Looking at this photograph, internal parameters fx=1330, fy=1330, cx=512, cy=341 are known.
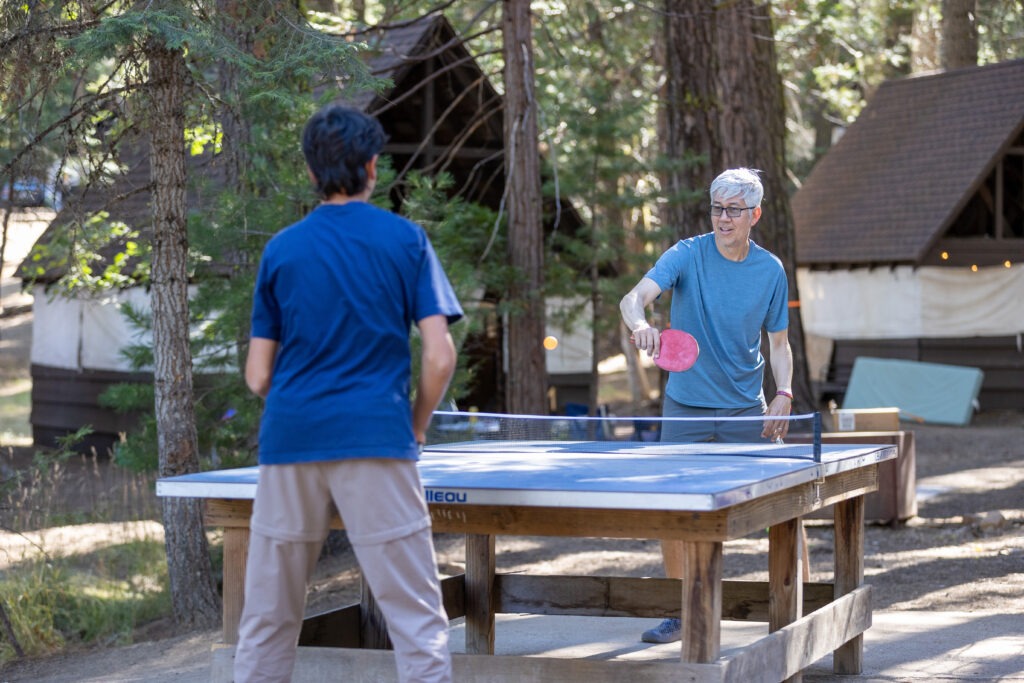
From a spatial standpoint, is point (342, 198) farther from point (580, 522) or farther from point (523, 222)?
point (523, 222)

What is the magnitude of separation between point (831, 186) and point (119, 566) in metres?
16.9

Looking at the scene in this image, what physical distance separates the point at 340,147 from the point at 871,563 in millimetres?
6578

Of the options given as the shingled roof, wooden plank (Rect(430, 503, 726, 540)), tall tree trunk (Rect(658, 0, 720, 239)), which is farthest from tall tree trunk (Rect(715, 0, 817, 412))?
wooden plank (Rect(430, 503, 726, 540))

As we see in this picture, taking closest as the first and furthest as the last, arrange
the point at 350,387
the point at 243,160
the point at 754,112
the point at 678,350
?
the point at 350,387 → the point at 678,350 → the point at 243,160 → the point at 754,112

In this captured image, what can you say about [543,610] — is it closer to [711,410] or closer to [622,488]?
[711,410]

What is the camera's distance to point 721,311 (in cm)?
570

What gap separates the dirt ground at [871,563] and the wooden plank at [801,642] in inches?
88.0

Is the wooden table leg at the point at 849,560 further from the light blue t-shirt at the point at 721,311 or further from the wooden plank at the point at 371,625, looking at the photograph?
the wooden plank at the point at 371,625

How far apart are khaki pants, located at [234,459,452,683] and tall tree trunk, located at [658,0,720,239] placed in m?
10.5

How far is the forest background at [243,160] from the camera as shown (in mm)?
7613

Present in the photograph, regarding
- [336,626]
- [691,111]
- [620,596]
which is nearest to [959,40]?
[691,111]

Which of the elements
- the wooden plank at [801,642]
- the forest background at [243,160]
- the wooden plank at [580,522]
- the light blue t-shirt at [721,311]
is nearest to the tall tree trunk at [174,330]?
the forest background at [243,160]

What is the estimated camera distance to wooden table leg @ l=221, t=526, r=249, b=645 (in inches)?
182

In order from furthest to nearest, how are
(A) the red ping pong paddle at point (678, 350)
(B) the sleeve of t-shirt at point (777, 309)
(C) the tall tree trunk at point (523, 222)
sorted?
(C) the tall tree trunk at point (523, 222), (B) the sleeve of t-shirt at point (777, 309), (A) the red ping pong paddle at point (678, 350)
